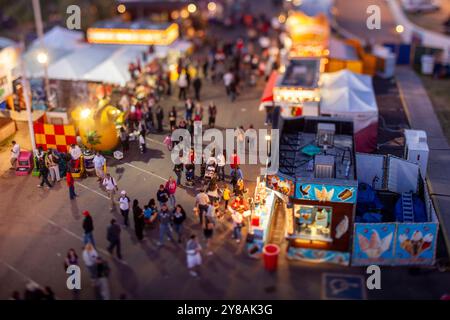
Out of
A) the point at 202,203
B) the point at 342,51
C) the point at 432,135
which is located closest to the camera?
the point at 202,203

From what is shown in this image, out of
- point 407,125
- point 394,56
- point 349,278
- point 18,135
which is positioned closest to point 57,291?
point 349,278

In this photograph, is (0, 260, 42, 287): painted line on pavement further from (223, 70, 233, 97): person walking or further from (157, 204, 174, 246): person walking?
(223, 70, 233, 97): person walking

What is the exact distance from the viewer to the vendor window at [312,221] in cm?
1825

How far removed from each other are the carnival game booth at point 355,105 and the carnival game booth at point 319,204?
4669mm

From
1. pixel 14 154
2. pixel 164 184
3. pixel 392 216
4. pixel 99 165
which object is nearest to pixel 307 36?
pixel 164 184

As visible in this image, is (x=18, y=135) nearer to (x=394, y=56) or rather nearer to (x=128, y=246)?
(x=128, y=246)

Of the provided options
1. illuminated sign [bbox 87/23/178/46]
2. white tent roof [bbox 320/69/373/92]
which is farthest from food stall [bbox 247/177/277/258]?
illuminated sign [bbox 87/23/178/46]

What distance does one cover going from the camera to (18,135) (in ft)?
87.2

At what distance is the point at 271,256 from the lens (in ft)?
55.9

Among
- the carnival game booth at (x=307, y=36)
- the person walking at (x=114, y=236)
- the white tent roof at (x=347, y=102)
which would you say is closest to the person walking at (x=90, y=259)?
the person walking at (x=114, y=236)

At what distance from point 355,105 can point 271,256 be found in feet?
38.3

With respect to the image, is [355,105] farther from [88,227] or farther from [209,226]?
[88,227]

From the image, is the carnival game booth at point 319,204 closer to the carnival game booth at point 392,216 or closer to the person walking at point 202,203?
the carnival game booth at point 392,216

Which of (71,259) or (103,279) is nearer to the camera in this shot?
(103,279)
